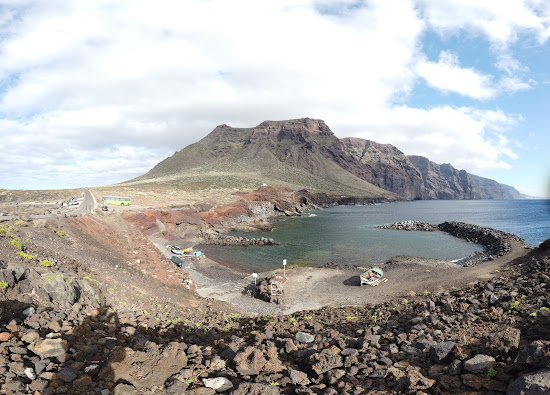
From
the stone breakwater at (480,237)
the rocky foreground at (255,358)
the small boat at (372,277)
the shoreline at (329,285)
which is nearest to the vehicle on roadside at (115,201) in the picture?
the shoreline at (329,285)

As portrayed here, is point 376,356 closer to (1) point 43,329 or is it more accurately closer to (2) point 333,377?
(2) point 333,377

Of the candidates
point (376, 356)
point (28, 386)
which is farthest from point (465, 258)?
point (28, 386)

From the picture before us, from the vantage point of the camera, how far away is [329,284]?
102ft

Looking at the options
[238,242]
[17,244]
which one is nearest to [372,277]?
[238,242]

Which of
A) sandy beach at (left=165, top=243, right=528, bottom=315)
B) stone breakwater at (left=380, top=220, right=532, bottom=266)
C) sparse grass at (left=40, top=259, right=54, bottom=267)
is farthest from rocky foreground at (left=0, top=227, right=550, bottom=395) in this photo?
Result: stone breakwater at (left=380, top=220, right=532, bottom=266)

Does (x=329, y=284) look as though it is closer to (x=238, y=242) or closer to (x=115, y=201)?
(x=238, y=242)

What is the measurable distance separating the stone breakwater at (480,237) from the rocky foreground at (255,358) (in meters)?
40.7

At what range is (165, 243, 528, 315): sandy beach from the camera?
2548 cm

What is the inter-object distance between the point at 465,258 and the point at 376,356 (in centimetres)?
4688

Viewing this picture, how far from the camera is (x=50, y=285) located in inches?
412

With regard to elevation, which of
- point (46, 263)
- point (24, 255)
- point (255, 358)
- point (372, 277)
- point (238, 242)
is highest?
point (24, 255)

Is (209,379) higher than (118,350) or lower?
lower

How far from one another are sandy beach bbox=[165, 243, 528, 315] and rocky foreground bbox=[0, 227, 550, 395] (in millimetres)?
14739

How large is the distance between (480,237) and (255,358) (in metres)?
68.7
